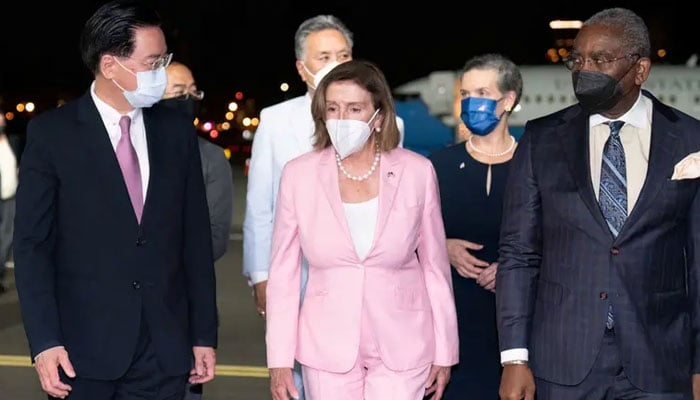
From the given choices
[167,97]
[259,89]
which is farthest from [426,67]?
[167,97]

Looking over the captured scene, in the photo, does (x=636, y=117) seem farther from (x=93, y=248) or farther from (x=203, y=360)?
(x=93, y=248)

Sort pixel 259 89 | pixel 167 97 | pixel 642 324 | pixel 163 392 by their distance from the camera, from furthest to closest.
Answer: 1. pixel 259 89
2. pixel 167 97
3. pixel 163 392
4. pixel 642 324

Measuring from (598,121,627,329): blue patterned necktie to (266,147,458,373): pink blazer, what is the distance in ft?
2.20

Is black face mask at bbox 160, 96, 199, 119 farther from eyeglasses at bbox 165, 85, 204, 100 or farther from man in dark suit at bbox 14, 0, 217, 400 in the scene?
man in dark suit at bbox 14, 0, 217, 400

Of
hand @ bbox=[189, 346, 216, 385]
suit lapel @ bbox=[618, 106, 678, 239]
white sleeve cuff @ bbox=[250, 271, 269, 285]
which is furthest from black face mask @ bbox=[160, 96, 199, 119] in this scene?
suit lapel @ bbox=[618, 106, 678, 239]

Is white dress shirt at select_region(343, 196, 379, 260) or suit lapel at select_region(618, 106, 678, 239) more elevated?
suit lapel at select_region(618, 106, 678, 239)

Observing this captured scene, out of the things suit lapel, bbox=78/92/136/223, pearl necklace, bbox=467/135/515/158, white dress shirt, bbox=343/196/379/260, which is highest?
suit lapel, bbox=78/92/136/223

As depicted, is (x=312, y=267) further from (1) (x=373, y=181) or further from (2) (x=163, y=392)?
(2) (x=163, y=392)

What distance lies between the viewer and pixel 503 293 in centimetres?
411

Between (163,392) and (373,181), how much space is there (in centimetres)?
103

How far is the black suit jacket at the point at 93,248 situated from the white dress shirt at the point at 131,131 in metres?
0.04

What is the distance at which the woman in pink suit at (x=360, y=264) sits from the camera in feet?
14.0

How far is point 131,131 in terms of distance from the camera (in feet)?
13.9

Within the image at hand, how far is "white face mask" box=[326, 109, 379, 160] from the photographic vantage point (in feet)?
14.1
